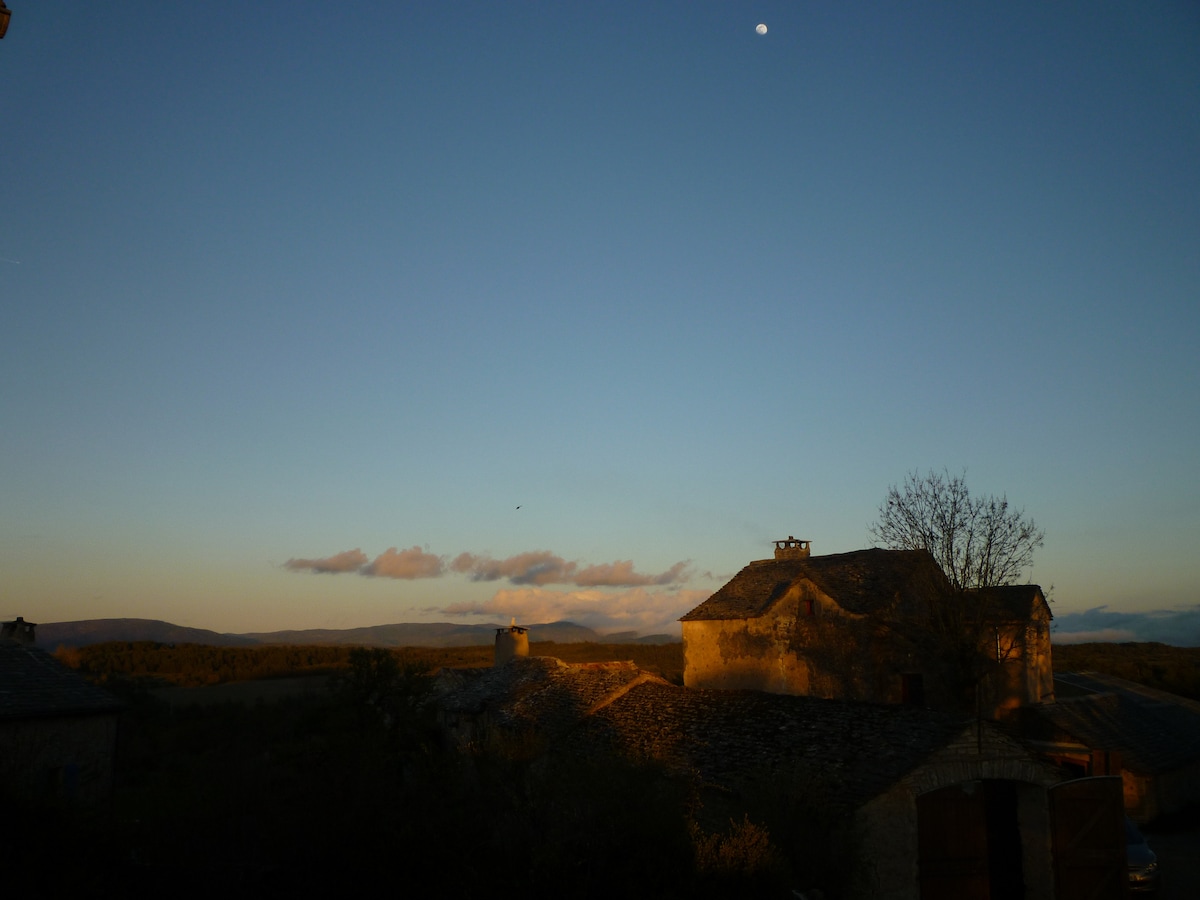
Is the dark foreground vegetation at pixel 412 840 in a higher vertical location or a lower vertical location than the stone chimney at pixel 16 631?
lower

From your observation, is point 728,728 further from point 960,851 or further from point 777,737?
point 960,851

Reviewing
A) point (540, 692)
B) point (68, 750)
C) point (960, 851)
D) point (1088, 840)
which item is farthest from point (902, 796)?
point (68, 750)

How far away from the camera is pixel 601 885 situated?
32.8 feet

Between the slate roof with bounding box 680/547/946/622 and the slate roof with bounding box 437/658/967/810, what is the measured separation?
9798 millimetres

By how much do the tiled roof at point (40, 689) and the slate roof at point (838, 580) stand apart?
2312 cm

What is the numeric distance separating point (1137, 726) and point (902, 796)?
2152 centimetres

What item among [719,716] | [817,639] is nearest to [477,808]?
[719,716]

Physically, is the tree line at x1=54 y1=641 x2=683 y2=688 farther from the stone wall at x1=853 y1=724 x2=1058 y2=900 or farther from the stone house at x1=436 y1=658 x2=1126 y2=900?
the stone wall at x1=853 y1=724 x2=1058 y2=900

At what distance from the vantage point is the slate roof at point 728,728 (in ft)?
46.4

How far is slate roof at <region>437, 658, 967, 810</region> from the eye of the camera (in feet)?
46.4

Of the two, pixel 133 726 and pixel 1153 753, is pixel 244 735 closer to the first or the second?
pixel 133 726

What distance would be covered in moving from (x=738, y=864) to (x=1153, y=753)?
23.6 meters

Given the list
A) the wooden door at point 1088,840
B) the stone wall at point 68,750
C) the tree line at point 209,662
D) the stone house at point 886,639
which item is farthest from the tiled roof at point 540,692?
the tree line at point 209,662

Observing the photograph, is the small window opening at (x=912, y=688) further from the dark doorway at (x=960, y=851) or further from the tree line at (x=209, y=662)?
the tree line at (x=209, y=662)
